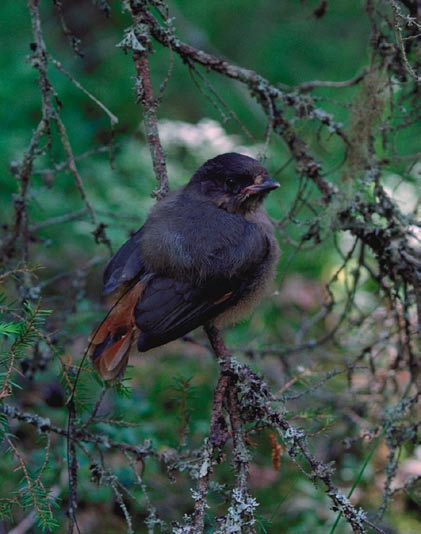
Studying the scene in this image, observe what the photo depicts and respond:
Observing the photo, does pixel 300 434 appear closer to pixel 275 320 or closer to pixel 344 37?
pixel 275 320

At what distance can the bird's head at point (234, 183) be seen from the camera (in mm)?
3369

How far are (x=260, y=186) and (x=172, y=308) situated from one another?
0.72m

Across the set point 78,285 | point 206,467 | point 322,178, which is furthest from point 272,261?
point 206,467

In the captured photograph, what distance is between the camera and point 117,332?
315 cm

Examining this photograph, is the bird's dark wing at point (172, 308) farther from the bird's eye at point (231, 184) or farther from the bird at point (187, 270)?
the bird's eye at point (231, 184)

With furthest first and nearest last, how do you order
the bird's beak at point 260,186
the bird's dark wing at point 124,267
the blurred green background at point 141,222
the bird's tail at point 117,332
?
the blurred green background at point 141,222 < the bird's beak at point 260,186 < the bird's dark wing at point 124,267 < the bird's tail at point 117,332

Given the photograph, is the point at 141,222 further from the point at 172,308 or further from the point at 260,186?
the point at 172,308

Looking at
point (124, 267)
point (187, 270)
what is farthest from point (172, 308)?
point (124, 267)

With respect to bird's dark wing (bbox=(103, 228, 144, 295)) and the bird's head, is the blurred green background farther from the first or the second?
bird's dark wing (bbox=(103, 228, 144, 295))

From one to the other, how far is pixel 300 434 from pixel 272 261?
1279 mm

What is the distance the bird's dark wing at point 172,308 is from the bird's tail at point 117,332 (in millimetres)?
44

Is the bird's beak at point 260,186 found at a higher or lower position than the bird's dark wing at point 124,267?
higher

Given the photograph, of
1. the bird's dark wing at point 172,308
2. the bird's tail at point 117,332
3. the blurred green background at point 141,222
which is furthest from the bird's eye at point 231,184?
the bird's tail at point 117,332

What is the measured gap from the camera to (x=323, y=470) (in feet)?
7.12
